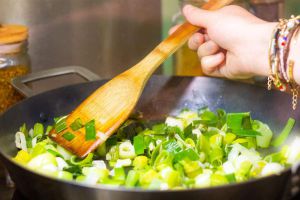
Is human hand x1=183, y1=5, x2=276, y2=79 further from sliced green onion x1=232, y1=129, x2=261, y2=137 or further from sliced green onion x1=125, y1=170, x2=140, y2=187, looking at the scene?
sliced green onion x1=125, y1=170, x2=140, y2=187

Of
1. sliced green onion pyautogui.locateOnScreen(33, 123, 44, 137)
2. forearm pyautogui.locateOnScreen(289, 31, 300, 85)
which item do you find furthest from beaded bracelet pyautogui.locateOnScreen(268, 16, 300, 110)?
sliced green onion pyautogui.locateOnScreen(33, 123, 44, 137)

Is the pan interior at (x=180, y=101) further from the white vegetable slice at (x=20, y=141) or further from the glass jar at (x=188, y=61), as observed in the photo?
the glass jar at (x=188, y=61)

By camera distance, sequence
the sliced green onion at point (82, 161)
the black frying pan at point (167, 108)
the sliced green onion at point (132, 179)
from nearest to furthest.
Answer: the black frying pan at point (167, 108) < the sliced green onion at point (132, 179) < the sliced green onion at point (82, 161)

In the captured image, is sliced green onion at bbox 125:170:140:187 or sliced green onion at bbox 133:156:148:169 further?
sliced green onion at bbox 133:156:148:169

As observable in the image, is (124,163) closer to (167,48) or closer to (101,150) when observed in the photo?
(101,150)

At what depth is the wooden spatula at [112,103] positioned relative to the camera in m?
0.95

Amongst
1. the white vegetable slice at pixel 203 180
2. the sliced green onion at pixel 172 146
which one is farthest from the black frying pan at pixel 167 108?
the sliced green onion at pixel 172 146

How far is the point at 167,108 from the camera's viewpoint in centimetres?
117

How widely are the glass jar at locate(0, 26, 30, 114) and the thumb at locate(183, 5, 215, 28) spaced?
360 millimetres

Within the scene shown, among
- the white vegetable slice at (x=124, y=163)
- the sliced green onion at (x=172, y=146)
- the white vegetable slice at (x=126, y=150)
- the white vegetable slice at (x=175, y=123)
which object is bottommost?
the white vegetable slice at (x=124, y=163)

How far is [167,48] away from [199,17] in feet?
0.30

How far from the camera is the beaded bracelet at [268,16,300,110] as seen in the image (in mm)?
875

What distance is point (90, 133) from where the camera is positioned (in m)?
0.93

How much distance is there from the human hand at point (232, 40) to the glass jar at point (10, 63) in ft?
1.21
